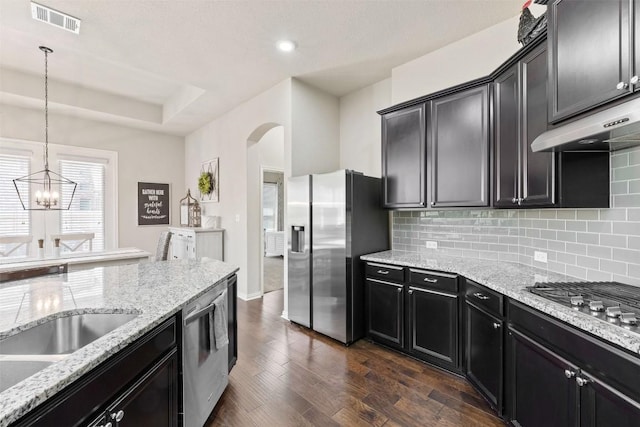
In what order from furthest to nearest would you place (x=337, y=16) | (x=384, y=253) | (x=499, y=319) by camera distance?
(x=384, y=253)
(x=337, y=16)
(x=499, y=319)

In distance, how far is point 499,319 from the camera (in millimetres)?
1839

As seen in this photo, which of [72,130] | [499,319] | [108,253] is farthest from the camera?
[72,130]

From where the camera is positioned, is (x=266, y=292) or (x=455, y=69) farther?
(x=266, y=292)

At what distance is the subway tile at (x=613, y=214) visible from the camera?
174 centimetres

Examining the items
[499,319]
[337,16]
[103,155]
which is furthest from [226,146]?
[499,319]

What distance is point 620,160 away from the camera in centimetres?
176

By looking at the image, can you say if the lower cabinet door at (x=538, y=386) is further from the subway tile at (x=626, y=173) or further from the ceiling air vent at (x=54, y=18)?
the ceiling air vent at (x=54, y=18)

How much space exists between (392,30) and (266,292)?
408cm

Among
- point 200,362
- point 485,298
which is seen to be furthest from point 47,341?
point 485,298

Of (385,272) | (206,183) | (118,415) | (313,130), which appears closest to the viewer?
(118,415)

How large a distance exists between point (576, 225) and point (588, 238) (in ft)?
0.41

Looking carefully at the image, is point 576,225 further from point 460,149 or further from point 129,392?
point 129,392

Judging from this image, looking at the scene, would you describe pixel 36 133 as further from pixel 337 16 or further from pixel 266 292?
pixel 337 16

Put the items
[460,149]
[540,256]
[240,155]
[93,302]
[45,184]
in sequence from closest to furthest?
[93,302], [540,256], [460,149], [45,184], [240,155]
